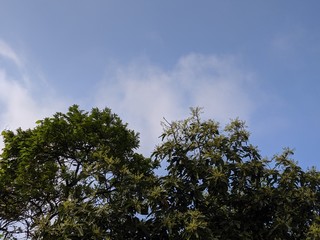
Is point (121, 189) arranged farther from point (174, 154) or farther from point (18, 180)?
point (18, 180)

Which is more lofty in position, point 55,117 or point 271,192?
point 55,117

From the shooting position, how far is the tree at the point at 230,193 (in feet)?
30.8

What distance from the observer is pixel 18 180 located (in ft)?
53.2

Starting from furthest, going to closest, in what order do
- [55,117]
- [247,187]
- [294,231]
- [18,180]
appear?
[55,117], [18,180], [247,187], [294,231]

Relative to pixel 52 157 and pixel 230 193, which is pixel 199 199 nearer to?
pixel 230 193

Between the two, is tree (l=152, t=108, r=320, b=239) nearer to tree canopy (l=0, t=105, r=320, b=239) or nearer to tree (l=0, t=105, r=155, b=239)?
tree canopy (l=0, t=105, r=320, b=239)

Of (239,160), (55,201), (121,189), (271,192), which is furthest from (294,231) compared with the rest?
(55,201)

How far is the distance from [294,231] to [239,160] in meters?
2.08


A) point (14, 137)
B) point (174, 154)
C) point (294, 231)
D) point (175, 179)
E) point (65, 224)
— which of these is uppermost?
point (14, 137)

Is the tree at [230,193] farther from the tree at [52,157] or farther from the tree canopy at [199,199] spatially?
the tree at [52,157]

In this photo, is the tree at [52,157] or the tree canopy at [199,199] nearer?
the tree canopy at [199,199]

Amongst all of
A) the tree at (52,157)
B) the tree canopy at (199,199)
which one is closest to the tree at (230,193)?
the tree canopy at (199,199)

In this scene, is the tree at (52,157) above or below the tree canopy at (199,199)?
above

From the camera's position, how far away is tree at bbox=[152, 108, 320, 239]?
9.38 metres
